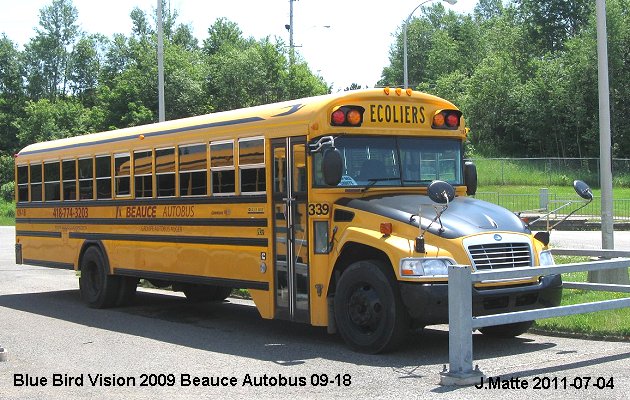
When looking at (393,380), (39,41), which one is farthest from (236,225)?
(39,41)

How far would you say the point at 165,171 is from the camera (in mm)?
12461

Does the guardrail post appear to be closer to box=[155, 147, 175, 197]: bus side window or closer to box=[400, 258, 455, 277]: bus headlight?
box=[400, 258, 455, 277]: bus headlight

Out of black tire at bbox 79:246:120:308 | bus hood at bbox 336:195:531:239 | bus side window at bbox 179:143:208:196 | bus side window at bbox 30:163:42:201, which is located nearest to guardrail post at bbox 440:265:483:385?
bus hood at bbox 336:195:531:239

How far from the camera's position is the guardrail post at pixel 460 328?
766 centimetres

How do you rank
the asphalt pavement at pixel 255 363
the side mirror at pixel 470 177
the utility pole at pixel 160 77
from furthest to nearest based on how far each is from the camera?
1. the utility pole at pixel 160 77
2. the side mirror at pixel 470 177
3. the asphalt pavement at pixel 255 363

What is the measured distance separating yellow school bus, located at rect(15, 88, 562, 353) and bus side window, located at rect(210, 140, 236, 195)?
0.01 metres

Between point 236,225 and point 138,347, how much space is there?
182 cm

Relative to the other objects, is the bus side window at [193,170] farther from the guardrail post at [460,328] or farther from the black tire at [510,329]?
the guardrail post at [460,328]

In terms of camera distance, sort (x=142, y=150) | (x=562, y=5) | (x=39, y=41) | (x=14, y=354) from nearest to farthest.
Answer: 1. (x=14, y=354)
2. (x=142, y=150)
3. (x=562, y=5)
4. (x=39, y=41)

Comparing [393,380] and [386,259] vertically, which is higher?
[386,259]

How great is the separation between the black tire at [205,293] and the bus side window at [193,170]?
101 inches

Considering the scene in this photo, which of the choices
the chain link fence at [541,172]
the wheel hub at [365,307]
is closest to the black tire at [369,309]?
the wheel hub at [365,307]

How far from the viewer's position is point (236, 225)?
1090cm

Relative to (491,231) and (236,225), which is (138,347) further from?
(491,231)
